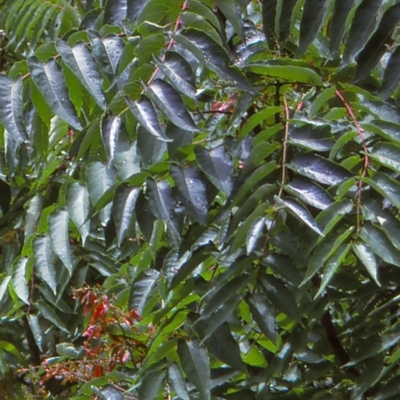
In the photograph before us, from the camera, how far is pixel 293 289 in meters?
1.37

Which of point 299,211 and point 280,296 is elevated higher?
point 299,211

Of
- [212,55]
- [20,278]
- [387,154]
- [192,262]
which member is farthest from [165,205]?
[20,278]

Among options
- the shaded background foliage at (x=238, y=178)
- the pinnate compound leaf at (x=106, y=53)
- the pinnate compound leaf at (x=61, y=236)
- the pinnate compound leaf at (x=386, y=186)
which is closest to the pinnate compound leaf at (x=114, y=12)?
the shaded background foliage at (x=238, y=178)

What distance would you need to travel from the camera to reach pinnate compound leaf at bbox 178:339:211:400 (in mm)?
1330

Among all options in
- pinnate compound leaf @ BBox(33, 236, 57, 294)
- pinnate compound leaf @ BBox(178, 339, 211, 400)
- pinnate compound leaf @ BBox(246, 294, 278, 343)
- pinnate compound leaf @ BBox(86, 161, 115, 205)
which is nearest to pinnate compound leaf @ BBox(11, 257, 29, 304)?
pinnate compound leaf @ BBox(33, 236, 57, 294)

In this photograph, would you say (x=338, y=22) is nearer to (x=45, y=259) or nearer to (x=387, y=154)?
(x=387, y=154)

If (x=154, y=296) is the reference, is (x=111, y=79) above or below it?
above

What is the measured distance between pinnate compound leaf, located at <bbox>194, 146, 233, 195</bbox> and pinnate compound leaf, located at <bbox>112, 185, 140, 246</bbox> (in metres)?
→ 0.12

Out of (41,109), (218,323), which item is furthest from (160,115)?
(218,323)

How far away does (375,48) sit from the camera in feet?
4.60

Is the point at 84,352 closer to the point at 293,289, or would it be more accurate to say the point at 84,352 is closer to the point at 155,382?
the point at 155,382

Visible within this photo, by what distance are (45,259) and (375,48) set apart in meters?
0.83

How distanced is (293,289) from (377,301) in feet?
1.03

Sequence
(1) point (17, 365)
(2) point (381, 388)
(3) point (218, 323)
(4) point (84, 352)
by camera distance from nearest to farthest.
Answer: (3) point (218, 323) → (2) point (381, 388) → (4) point (84, 352) → (1) point (17, 365)
